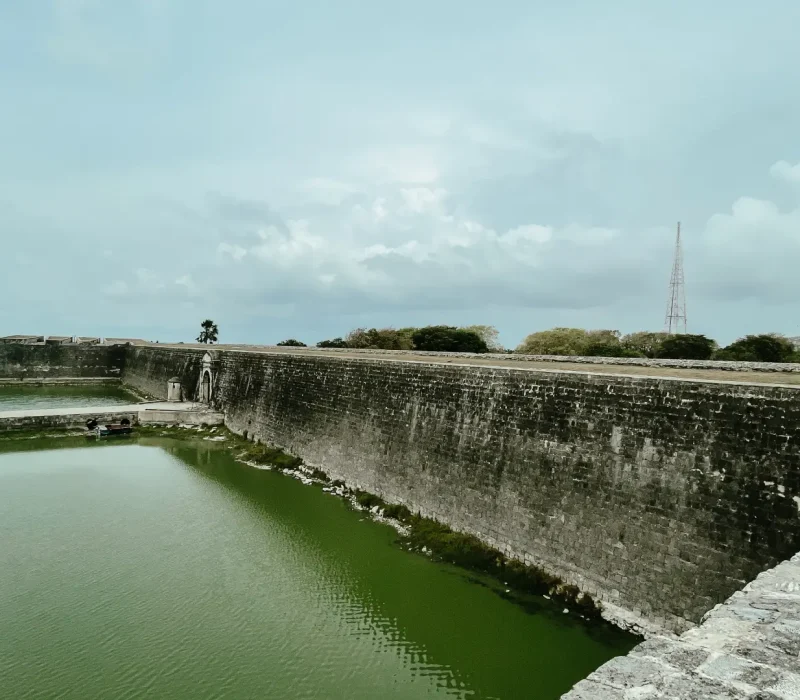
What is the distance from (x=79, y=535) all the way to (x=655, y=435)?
11.3 m

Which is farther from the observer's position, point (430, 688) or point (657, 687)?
point (430, 688)

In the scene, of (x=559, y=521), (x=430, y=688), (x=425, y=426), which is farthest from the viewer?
(x=425, y=426)

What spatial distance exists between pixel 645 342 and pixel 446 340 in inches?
556

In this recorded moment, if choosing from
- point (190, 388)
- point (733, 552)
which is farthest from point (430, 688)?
point (190, 388)

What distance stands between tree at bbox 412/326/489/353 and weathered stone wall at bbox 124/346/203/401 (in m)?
17.7

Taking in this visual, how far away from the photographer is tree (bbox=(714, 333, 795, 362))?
27547 millimetres

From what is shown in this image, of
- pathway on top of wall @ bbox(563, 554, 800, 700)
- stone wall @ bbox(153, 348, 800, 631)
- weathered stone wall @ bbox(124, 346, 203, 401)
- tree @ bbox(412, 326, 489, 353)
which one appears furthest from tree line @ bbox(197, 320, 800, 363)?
pathway on top of wall @ bbox(563, 554, 800, 700)

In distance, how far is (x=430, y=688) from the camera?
7.34 meters

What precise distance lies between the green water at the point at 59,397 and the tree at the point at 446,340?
824 inches

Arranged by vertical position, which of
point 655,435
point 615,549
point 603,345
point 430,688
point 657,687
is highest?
point 603,345

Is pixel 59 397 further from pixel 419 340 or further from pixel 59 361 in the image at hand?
pixel 419 340

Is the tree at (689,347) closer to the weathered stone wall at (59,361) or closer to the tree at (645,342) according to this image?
the tree at (645,342)

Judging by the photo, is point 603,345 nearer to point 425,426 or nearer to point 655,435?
point 425,426

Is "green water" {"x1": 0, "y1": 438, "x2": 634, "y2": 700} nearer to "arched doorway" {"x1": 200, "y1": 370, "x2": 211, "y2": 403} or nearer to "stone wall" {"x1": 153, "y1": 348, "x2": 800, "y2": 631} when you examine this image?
"stone wall" {"x1": 153, "y1": 348, "x2": 800, "y2": 631}
